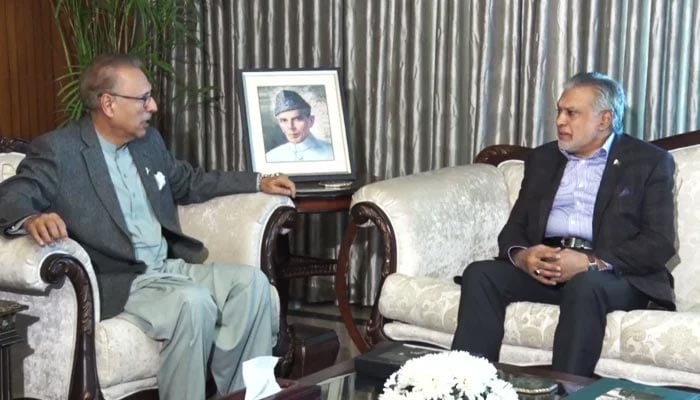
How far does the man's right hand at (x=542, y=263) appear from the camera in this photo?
→ 299cm

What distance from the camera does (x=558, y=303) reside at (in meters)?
3.07

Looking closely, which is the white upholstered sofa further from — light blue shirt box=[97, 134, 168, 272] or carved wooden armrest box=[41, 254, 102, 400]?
carved wooden armrest box=[41, 254, 102, 400]

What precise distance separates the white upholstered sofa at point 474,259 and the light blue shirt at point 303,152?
0.59 metres

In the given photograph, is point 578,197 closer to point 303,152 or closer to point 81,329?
point 303,152

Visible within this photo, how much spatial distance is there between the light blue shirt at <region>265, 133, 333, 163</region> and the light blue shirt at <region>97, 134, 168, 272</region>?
2.63ft

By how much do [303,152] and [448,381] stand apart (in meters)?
2.20

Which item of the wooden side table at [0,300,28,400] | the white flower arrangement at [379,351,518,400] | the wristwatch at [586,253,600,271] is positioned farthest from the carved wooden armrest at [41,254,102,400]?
the wristwatch at [586,253,600,271]

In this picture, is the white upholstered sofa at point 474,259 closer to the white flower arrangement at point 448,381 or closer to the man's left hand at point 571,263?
the man's left hand at point 571,263

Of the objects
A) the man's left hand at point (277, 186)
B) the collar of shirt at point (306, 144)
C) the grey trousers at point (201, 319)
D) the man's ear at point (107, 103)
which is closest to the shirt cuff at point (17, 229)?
the grey trousers at point (201, 319)

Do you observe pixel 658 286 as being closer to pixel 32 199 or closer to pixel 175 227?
pixel 175 227

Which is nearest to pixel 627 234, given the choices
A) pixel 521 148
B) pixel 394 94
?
pixel 521 148

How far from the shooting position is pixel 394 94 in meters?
4.35

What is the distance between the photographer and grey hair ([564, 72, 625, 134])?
314cm

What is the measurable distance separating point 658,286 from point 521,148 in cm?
87
